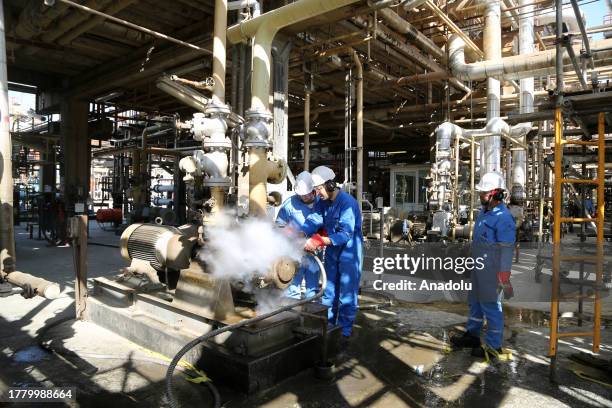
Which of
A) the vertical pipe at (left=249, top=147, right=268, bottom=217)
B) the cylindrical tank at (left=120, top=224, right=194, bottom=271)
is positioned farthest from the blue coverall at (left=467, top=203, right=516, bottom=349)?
the cylindrical tank at (left=120, top=224, right=194, bottom=271)

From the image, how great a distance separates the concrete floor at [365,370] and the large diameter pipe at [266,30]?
287cm

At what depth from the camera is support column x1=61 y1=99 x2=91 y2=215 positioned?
11445 millimetres

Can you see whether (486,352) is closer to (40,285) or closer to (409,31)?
(40,285)

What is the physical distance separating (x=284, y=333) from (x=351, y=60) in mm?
6080

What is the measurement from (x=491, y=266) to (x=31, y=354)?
159 inches

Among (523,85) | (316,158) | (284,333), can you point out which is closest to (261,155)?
(284,333)

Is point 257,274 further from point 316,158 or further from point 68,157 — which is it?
point 316,158

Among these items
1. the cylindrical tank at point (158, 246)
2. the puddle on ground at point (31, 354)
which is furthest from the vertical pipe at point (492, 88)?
the puddle on ground at point (31, 354)

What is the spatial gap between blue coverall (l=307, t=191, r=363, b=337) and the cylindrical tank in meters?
1.20

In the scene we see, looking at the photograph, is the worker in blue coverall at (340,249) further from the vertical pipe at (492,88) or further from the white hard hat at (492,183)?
the vertical pipe at (492,88)

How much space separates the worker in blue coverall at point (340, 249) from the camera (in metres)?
3.94

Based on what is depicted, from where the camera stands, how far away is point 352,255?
4.00m

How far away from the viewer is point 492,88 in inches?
352

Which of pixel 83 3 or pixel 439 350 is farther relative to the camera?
pixel 83 3
